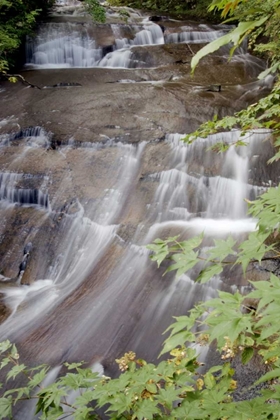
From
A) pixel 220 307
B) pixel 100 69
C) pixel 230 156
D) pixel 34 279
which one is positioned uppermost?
pixel 100 69

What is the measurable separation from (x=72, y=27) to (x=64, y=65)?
1.89 m

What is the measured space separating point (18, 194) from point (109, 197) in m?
1.74

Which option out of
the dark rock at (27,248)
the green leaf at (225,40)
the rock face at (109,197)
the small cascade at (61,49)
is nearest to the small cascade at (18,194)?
the rock face at (109,197)

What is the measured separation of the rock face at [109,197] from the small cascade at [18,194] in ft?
0.07

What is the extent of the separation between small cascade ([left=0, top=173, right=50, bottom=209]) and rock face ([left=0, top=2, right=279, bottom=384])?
0.07 feet

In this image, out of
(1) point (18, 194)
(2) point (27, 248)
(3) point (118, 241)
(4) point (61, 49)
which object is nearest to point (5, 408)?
(3) point (118, 241)

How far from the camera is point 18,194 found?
6543mm

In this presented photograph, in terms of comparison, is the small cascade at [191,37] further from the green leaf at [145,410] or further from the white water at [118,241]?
the green leaf at [145,410]

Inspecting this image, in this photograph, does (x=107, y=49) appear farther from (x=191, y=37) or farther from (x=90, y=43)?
(x=191, y=37)

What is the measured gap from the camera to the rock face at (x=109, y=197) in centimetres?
444

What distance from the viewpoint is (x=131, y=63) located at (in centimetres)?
1132

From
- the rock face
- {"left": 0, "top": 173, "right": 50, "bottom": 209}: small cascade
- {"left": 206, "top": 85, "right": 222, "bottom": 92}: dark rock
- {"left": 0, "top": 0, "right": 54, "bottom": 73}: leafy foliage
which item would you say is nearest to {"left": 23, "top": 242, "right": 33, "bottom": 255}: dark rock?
the rock face

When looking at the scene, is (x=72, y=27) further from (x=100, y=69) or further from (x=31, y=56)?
(x=100, y=69)

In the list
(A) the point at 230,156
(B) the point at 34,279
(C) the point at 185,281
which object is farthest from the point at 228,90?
(B) the point at 34,279
